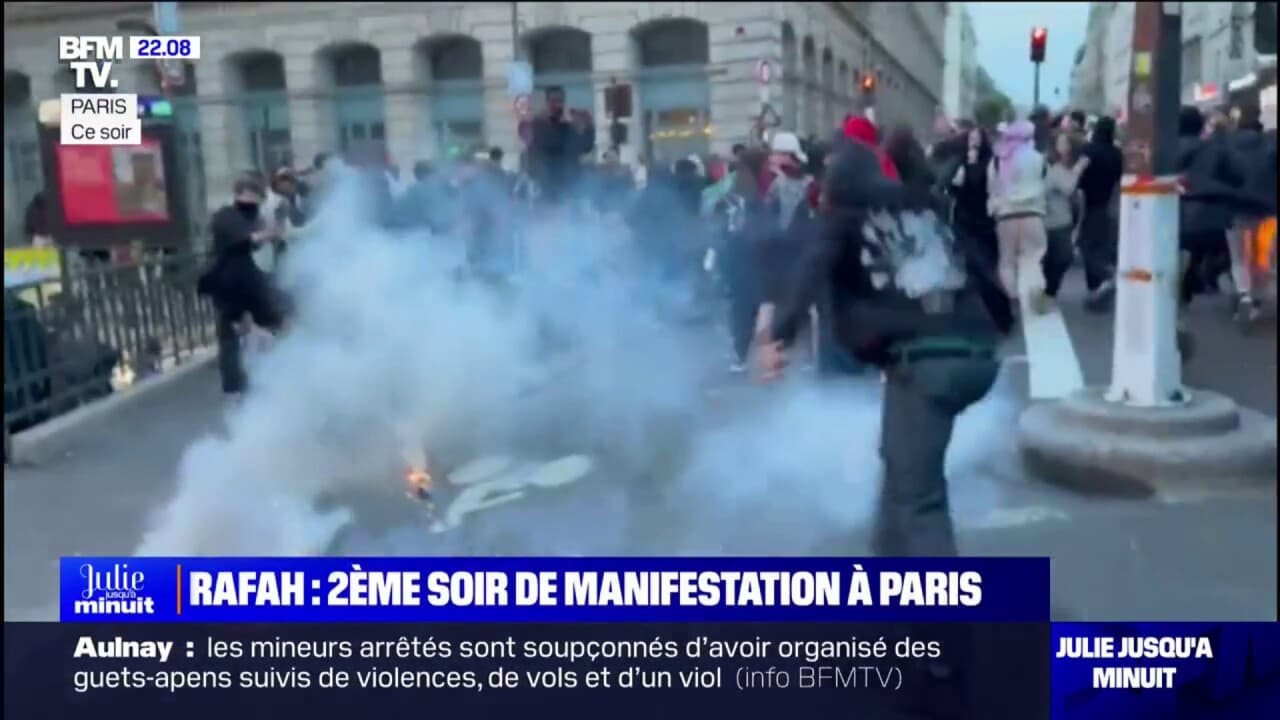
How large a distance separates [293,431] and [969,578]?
3.95 meters

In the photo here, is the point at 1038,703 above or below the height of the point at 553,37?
below

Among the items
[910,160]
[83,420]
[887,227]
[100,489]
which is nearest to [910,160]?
[910,160]

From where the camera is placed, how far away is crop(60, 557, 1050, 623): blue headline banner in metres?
2.66

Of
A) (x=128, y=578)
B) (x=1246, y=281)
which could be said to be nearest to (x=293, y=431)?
(x=128, y=578)

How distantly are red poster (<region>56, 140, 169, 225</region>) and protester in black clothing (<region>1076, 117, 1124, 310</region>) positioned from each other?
10.9 feet

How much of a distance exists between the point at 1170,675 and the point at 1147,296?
3.44 metres

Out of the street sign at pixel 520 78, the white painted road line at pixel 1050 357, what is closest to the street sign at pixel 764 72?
the street sign at pixel 520 78

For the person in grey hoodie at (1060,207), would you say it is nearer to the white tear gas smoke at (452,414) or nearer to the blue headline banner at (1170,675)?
the white tear gas smoke at (452,414)

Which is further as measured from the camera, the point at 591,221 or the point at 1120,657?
the point at 591,221

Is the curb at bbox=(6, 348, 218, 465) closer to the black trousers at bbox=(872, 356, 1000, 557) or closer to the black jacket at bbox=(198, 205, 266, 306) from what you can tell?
the black jacket at bbox=(198, 205, 266, 306)

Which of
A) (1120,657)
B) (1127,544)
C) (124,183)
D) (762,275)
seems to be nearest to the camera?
(1120,657)

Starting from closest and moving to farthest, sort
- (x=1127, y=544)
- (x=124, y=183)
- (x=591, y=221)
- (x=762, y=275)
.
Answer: (x=124, y=183)
(x=1127, y=544)
(x=762, y=275)
(x=591, y=221)

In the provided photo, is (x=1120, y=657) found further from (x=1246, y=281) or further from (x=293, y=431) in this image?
(x=1246, y=281)

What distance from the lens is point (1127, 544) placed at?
4.45 meters
